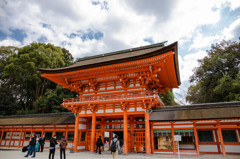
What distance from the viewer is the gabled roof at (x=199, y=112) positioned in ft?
34.3

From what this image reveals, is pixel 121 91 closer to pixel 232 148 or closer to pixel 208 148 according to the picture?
pixel 208 148

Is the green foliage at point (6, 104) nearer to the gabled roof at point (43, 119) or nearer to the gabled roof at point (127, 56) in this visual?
the gabled roof at point (43, 119)

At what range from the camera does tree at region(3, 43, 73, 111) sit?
2620cm

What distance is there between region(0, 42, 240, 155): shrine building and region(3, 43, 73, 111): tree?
1425cm

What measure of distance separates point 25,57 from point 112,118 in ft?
70.1

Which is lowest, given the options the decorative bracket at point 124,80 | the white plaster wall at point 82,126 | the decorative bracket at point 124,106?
the white plaster wall at point 82,126

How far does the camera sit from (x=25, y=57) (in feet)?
86.2

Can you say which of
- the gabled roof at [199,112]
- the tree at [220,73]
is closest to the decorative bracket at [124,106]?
the gabled roof at [199,112]

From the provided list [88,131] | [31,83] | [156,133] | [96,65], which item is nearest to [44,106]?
[31,83]

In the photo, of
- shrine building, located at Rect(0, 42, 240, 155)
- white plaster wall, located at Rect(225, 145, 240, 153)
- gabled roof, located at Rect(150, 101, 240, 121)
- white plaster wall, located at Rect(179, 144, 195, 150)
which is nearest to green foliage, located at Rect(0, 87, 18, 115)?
shrine building, located at Rect(0, 42, 240, 155)

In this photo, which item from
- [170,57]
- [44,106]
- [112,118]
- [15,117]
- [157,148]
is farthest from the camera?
[44,106]

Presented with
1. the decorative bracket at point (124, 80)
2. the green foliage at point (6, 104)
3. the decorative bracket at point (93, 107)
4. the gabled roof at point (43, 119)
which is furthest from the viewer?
the green foliage at point (6, 104)

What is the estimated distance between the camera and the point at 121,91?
1327 centimetres

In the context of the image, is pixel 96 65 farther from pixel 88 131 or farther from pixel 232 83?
pixel 232 83
